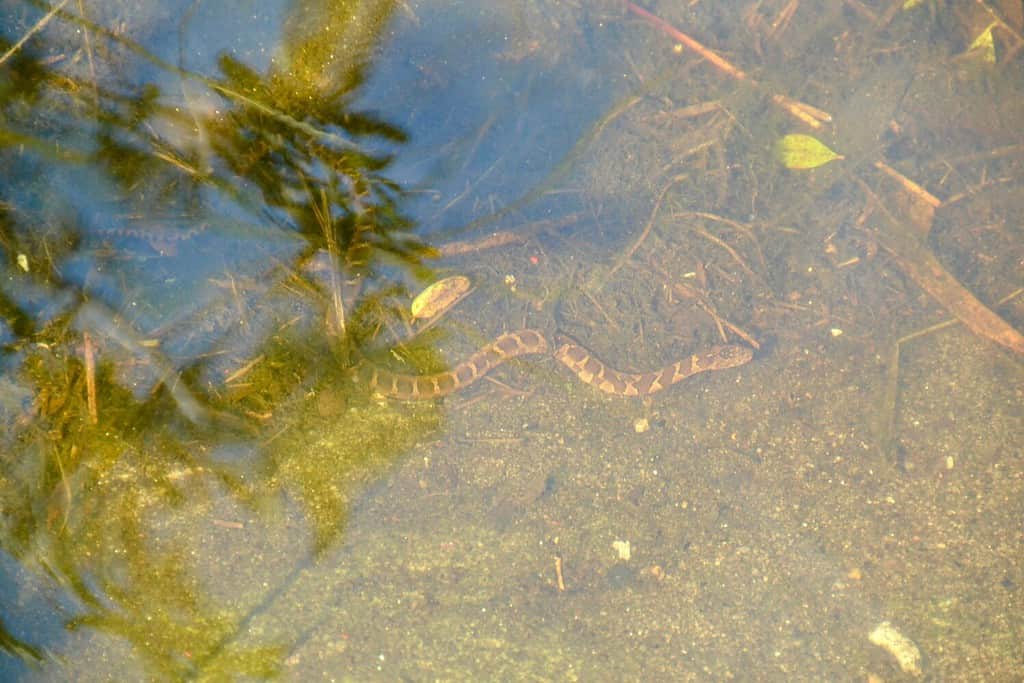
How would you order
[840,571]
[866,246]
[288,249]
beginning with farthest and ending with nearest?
[866,246]
[840,571]
[288,249]

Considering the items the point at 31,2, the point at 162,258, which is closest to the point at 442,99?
the point at 162,258

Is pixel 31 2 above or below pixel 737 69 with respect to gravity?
above

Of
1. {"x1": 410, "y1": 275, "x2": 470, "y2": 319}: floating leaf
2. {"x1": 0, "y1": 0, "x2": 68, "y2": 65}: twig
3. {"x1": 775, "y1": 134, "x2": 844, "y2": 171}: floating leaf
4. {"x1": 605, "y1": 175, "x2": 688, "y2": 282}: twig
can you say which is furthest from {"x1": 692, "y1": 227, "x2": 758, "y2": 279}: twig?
{"x1": 0, "y1": 0, "x2": 68, "y2": 65}: twig

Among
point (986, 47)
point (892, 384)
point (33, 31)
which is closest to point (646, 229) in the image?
point (892, 384)

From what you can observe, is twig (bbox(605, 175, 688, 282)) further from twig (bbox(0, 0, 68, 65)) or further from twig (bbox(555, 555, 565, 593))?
twig (bbox(0, 0, 68, 65))

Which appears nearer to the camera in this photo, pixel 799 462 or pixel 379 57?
pixel 379 57

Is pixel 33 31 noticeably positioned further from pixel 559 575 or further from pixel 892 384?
pixel 892 384

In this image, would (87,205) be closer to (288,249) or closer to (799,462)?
(288,249)
